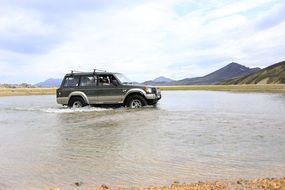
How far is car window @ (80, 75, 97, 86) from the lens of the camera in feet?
70.3

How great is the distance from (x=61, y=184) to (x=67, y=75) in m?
15.6

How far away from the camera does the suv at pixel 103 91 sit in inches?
816

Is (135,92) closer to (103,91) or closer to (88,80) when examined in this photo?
(103,91)

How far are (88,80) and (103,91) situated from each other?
3.03 ft

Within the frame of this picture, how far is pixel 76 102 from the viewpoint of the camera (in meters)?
21.6

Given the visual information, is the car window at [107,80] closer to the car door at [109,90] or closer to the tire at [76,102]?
the car door at [109,90]

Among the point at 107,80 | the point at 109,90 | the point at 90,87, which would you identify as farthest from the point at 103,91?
the point at 90,87

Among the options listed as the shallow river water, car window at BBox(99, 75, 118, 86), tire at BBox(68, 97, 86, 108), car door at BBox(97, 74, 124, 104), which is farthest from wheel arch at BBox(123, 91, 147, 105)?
the shallow river water

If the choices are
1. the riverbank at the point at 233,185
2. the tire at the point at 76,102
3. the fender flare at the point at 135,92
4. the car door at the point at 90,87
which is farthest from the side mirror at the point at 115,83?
the riverbank at the point at 233,185

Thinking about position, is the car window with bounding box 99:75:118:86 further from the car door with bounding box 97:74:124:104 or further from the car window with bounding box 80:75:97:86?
the car window with bounding box 80:75:97:86

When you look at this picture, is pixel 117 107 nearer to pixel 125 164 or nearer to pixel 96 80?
pixel 96 80

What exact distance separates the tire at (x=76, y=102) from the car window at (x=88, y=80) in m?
0.75

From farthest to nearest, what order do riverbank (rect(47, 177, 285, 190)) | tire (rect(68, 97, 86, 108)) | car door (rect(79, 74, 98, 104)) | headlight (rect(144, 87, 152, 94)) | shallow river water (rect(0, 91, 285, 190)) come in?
tire (rect(68, 97, 86, 108))
car door (rect(79, 74, 98, 104))
headlight (rect(144, 87, 152, 94))
shallow river water (rect(0, 91, 285, 190))
riverbank (rect(47, 177, 285, 190))

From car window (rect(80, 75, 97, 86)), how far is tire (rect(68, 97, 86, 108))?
75 cm
